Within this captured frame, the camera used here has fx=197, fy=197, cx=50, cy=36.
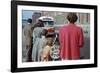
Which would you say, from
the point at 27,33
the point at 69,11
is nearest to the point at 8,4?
the point at 27,33

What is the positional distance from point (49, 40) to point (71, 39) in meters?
0.23

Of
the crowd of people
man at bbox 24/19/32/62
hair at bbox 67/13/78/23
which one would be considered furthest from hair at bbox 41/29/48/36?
hair at bbox 67/13/78/23

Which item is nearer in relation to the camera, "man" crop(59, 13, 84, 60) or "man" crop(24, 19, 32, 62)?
"man" crop(24, 19, 32, 62)

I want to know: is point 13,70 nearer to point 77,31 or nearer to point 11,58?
point 11,58

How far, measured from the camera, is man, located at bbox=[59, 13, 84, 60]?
1.90 meters

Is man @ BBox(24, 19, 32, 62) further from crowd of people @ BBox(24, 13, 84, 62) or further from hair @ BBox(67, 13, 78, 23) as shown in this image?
hair @ BBox(67, 13, 78, 23)

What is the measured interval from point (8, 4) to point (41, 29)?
372 millimetres

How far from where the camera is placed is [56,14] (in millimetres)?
1876

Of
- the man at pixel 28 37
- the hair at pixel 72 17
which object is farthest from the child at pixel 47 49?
the hair at pixel 72 17

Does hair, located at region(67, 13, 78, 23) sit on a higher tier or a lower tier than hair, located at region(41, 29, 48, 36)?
higher

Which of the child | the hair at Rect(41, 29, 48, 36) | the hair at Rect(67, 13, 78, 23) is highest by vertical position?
the hair at Rect(67, 13, 78, 23)

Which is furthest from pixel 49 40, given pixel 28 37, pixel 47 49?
pixel 28 37

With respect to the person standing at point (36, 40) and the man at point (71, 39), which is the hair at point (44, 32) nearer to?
the person standing at point (36, 40)

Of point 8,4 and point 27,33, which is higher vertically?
point 8,4
